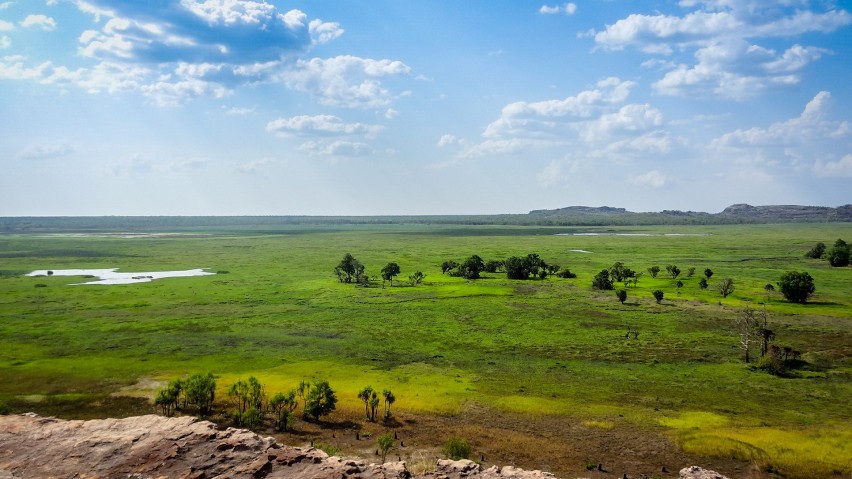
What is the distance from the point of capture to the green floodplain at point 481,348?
127 feet

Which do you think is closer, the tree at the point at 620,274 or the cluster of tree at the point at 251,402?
the cluster of tree at the point at 251,402

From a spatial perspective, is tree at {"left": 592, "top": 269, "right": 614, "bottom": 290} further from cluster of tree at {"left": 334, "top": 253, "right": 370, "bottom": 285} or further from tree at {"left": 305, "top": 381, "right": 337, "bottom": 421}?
tree at {"left": 305, "top": 381, "right": 337, "bottom": 421}

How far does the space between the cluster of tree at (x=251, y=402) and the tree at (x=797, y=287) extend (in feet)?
243

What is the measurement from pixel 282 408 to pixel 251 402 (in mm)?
2489

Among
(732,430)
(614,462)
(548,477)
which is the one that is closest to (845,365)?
(732,430)

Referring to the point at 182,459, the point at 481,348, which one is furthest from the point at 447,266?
the point at 182,459

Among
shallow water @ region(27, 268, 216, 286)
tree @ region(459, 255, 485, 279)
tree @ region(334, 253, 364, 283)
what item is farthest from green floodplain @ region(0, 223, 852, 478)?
shallow water @ region(27, 268, 216, 286)

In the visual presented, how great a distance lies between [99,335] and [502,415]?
52.0 m

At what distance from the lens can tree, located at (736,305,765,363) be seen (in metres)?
51.9

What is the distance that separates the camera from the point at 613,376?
4709 cm

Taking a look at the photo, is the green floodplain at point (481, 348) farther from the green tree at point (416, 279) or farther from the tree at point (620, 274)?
the tree at point (620, 274)

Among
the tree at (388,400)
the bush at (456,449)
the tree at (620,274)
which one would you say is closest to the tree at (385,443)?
the bush at (456,449)

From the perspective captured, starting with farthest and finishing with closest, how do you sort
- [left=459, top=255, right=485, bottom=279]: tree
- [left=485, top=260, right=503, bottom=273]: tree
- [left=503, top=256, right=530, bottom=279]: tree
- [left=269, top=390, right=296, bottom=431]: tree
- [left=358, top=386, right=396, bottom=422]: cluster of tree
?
1. [left=485, top=260, right=503, bottom=273]: tree
2. [left=459, top=255, right=485, bottom=279]: tree
3. [left=503, top=256, right=530, bottom=279]: tree
4. [left=358, top=386, right=396, bottom=422]: cluster of tree
5. [left=269, top=390, right=296, bottom=431]: tree

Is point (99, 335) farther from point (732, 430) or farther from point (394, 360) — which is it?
point (732, 430)
